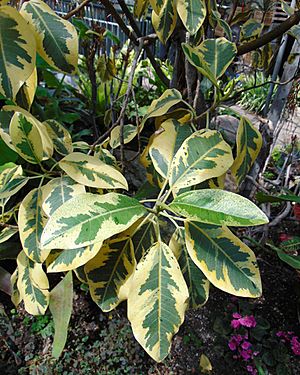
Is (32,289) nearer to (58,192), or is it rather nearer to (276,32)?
(58,192)

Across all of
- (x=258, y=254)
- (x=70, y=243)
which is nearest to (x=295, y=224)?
(x=258, y=254)

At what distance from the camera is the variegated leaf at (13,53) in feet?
1.46

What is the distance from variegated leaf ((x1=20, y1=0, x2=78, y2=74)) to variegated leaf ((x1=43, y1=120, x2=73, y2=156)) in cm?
Answer: 23

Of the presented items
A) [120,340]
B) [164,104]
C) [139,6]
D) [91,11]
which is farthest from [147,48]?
[120,340]

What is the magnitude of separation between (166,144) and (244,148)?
166mm

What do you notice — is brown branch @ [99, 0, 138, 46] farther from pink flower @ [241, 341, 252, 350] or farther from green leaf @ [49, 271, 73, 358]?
pink flower @ [241, 341, 252, 350]

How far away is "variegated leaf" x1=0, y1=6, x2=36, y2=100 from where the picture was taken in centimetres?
44

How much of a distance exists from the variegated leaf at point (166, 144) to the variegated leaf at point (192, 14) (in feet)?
0.57

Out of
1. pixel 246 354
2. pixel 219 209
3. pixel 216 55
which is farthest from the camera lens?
pixel 246 354

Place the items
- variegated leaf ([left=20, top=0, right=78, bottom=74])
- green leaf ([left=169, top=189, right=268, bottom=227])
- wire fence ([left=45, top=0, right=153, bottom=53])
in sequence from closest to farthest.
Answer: green leaf ([left=169, top=189, right=268, bottom=227]) → variegated leaf ([left=20, top=0, right=78, bottom=74]) → wire fence ([left=45, top=0, right=153, bottom=53])

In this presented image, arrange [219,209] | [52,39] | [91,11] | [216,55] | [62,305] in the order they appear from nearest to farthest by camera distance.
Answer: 1. [219,209]
2. [52,39]
3. [216,55]
4. [62,305]
5. [91,11]

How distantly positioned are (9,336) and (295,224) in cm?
147

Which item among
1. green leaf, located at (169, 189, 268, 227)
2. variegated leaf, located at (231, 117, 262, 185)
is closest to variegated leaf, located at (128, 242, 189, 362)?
green leaf, located at (169, 189, 268, 227)

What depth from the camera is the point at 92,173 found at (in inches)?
22.4
